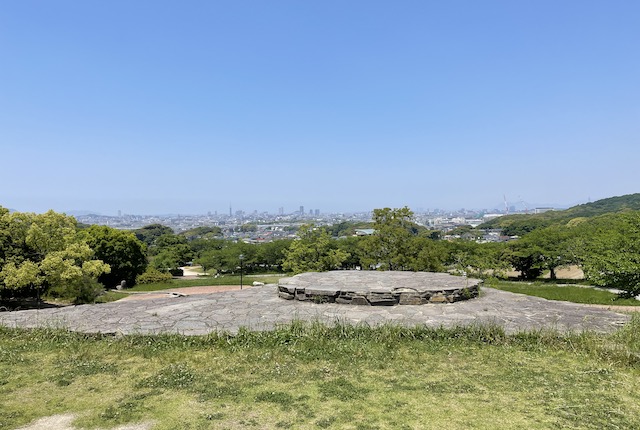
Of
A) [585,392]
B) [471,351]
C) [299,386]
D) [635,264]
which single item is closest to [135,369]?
[299,386]

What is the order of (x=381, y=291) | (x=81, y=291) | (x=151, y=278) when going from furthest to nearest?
(x=151, y=278), (x=81, y=291), (x=381, y=291)

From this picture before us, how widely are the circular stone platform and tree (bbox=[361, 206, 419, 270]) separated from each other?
7.14 meters

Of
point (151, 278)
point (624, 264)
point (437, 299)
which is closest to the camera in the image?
point (437, 299)

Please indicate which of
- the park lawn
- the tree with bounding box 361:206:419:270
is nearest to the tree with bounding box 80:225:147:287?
the tree with bounding box 361:206:419:270

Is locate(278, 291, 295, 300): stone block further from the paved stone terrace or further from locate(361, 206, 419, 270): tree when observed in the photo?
locate(361, 206, 419, 270): tree

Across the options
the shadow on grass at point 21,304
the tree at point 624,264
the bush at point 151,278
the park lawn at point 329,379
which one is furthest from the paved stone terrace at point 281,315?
the bush at point 151,278

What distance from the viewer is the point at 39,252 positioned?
44.7 ft

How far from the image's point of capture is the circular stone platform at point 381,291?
7.57 m

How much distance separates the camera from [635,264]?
1329cm

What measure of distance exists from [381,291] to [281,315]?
2.10 meters

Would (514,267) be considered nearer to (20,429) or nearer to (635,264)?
(635,264)

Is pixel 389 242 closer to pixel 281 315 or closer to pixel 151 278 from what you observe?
pixel 281 315

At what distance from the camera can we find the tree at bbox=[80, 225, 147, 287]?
32.5 meters

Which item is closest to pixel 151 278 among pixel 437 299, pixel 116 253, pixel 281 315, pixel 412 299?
pixel 116 253
